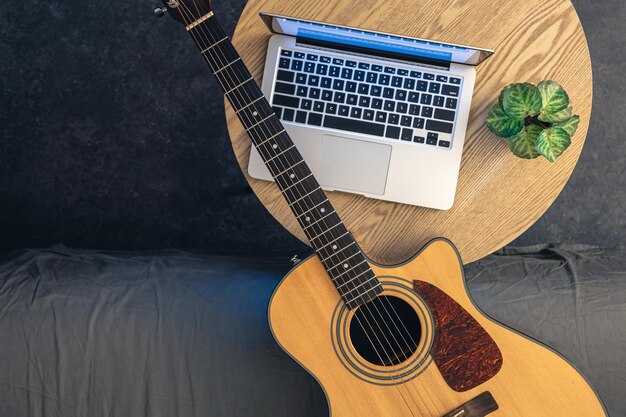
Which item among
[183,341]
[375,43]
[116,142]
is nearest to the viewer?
[375,43]

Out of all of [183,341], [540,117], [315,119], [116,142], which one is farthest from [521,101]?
[116,142]

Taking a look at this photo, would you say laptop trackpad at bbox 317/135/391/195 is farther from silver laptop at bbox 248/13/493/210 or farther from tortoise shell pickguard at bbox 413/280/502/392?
tortoise shell pickguard at bbox 413/280/502/392

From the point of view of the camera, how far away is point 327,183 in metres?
1.14

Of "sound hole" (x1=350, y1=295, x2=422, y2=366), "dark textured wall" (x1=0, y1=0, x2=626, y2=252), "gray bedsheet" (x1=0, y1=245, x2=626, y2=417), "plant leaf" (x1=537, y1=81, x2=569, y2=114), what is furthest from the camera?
"dark textured wall" (x1=0, y1=0, x2=626, y2=252)

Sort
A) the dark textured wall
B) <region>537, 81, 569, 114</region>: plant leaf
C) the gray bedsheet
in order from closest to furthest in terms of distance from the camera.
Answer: <region>537, 81, 569, 114</region>: plant leaf, the gray bedsheet, the dark textured wall

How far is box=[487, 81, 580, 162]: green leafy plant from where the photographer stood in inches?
39.5

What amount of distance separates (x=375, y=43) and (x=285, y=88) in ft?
0.64

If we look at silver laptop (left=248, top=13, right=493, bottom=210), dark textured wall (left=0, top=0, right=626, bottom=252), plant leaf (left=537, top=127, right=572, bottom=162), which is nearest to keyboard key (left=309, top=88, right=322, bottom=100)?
silver laptop (left=248, top=13, right=493, bottom=210)

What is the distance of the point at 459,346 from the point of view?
42.2 inches

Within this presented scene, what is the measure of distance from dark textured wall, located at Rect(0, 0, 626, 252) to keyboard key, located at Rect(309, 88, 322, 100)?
60 centimetres

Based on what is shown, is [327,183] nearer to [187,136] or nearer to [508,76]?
[508,76]

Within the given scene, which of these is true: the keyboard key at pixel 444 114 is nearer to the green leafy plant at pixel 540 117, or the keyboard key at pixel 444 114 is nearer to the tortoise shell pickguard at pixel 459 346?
the green leafy plant at pixel 540 117

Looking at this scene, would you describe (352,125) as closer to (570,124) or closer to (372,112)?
(372,112)

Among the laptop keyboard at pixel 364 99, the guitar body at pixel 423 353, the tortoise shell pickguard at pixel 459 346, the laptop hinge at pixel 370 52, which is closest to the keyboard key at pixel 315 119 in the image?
the laptop keyboard at pixel 364 99
